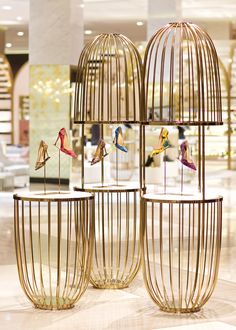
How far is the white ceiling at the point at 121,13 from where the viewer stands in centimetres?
1653

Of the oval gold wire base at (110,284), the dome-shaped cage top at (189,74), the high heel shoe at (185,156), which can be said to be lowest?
the oval gold wire base at (110,284)

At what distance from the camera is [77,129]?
14.4 meters

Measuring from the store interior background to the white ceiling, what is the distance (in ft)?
0.08

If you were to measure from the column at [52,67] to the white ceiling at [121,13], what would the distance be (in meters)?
3.50

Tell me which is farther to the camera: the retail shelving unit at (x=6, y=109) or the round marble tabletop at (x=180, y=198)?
the retail shelving unit at (x=6, y=109)

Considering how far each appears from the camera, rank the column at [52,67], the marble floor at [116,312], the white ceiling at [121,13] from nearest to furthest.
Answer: the marble floor at [116,312] → the column at [52,67] → the white ceiling at [121,13]

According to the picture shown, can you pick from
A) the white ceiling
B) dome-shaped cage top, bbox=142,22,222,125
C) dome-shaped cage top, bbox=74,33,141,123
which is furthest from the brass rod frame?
dome-shaped cage top, bbox=142,22,222,125

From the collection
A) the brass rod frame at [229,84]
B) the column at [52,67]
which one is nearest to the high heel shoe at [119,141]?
the column at [52,67]

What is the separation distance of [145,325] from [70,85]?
7.51m

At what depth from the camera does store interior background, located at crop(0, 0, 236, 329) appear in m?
4.84

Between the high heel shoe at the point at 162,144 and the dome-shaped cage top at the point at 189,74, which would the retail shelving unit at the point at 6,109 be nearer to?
the dome-shaped cage top at the point at 189,74

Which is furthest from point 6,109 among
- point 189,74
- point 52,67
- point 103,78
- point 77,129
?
point 189,74

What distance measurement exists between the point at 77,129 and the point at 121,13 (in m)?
4.52

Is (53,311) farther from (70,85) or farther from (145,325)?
(70,85)
